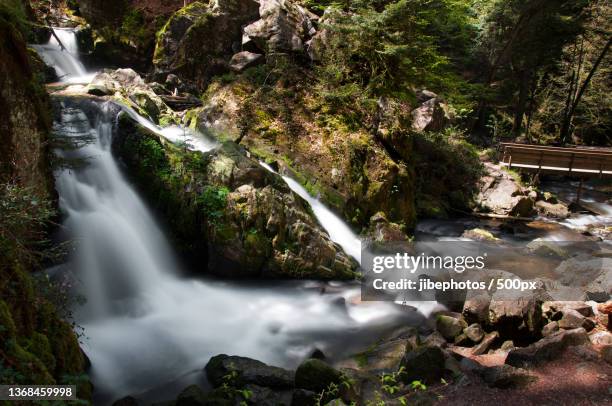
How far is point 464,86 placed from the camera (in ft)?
70.8

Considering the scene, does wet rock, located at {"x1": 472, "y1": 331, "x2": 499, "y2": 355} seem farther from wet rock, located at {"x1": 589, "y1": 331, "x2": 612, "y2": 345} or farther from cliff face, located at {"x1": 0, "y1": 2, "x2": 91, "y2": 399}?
cliff face, located at {"x1": 0, "y1": 2, "x2": 91, "y2": 399}

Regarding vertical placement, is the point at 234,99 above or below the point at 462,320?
above

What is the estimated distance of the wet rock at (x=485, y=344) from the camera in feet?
20.8

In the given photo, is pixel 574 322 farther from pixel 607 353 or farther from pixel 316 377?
pixel 316 377

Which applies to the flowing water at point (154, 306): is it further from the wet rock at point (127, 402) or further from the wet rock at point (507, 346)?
the wet rock at point (507, 346)

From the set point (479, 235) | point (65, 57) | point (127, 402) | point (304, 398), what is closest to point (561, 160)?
point (479, 235)

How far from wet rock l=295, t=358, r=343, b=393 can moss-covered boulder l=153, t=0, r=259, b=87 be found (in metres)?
12.0

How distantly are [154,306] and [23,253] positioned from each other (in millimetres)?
3580

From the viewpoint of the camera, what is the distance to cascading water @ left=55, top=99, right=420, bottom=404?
6.21 meters

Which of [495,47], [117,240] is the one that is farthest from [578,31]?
[117,240]

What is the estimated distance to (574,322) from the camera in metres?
6.70

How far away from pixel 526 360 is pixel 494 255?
623cm

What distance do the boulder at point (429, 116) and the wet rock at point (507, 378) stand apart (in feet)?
43.4

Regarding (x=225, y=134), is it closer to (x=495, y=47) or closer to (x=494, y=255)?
(x=494, y=255)
